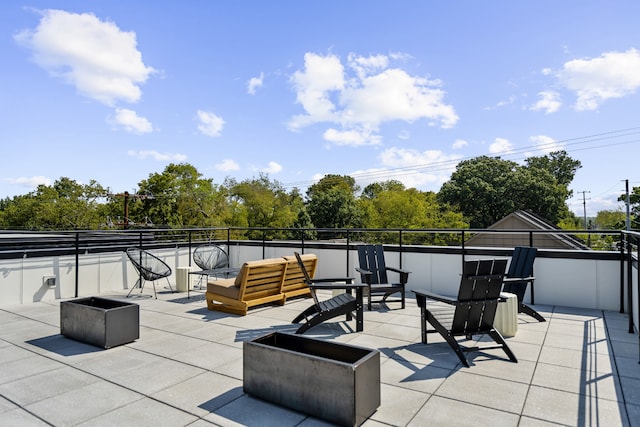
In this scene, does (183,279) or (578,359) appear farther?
(183,279)

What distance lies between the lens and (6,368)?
3.42 m

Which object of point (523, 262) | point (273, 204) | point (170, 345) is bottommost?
point (170, 345)

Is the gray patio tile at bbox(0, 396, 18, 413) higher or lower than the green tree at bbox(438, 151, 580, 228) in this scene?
lower

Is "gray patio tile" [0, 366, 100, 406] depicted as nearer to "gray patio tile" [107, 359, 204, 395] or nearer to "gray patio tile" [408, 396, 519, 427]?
"gray patio tile" [107, 359, 204, 395]

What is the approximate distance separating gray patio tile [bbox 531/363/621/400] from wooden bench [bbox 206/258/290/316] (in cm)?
351

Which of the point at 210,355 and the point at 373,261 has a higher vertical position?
the point at 373,261

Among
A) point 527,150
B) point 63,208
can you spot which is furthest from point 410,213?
point 63,208

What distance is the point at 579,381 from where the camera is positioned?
10.1 feet

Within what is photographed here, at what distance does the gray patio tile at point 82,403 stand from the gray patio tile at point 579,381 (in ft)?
10.0

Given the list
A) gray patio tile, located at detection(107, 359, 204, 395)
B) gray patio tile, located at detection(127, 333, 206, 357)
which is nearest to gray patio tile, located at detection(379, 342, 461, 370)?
gray patio tile, located at detection(107, 359, 204, 395)

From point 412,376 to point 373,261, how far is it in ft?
10.2

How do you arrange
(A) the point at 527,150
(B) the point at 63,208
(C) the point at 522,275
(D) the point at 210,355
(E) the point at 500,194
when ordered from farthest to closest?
1. (A) the point at 527,150
2. (E) the point at 500,194
3. (B) the point at 63,208
4. (C) the point at 522,275
5. (D) the point at 210,355

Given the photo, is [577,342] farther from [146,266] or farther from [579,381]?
[146,266]

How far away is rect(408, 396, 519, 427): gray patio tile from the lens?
2408 millimetres
